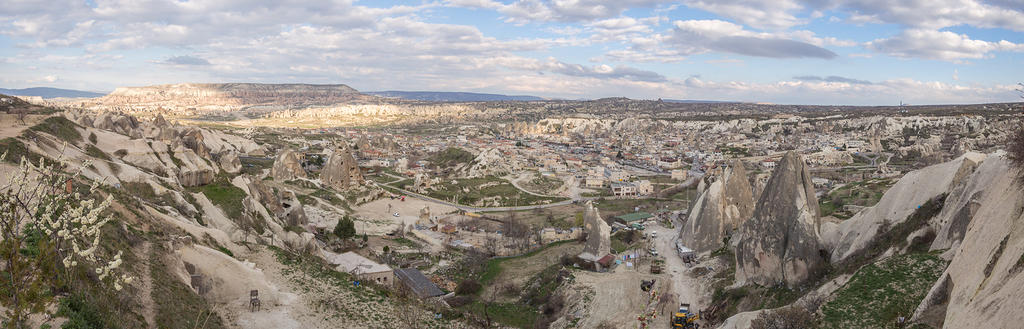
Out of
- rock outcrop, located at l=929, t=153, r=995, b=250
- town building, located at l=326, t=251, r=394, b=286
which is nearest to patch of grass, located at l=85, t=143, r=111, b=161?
town building, located at l=326, t=251, r=394, b=286

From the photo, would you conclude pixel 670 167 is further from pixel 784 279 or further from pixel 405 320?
pixel 405 320

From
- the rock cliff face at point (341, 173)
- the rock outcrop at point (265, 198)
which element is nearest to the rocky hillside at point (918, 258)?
the rock outcrop at point (265, 198)

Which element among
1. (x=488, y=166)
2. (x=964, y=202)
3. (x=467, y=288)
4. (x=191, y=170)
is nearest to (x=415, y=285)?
(x=467, y=288)

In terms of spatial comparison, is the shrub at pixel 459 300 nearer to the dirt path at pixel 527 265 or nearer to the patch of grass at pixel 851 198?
the dirt path at pixel 527 265

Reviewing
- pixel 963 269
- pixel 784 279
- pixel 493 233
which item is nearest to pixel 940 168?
pixel 784 279

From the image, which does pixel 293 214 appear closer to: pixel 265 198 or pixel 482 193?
pixel 265 198

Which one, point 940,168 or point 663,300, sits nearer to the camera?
point 940,168
